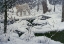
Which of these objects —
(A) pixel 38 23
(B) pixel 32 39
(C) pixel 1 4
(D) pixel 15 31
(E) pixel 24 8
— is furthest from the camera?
(E) pixel 24 8

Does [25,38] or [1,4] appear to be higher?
[1,4]

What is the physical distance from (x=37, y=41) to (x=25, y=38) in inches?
26.9

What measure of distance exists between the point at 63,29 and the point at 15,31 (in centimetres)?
256

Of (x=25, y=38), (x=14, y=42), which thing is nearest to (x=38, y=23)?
(x=25, y=38)

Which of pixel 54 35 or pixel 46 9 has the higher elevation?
pixel 46 9

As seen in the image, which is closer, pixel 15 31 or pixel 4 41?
pixel 4 41

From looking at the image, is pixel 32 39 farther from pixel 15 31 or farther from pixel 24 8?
pixel 24 8

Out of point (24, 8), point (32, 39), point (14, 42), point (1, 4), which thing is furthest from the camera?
point (24, 8)

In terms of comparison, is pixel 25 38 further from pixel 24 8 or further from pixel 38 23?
pixel 24 8

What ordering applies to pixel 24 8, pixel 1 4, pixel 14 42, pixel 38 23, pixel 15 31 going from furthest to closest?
pixel 24 8
pixel 38 23
pixel 15 31
pixel 1 4
pixel 14 42

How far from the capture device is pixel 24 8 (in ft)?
47.3

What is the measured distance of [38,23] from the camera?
940cm

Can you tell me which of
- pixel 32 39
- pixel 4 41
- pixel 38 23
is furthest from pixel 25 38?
pixel 38 23

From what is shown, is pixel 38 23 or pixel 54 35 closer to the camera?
pixel 54 35
